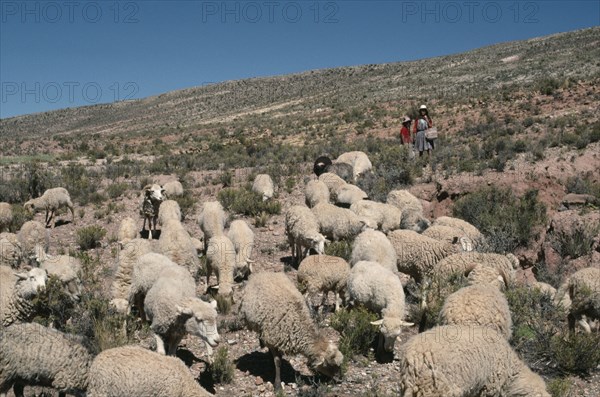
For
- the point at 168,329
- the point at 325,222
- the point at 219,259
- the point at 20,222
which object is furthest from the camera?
the point at 20,222

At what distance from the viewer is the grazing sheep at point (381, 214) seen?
12609 millimetres

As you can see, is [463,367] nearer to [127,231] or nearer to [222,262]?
[222,262]

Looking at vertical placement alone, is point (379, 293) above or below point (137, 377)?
below

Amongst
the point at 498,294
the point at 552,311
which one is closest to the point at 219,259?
the point at 498,294

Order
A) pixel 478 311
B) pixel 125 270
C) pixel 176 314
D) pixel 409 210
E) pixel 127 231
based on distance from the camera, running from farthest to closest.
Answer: pixel 409 210, pixel 127 231, pixel 125 270, pixel 176 314, pixel 478 311

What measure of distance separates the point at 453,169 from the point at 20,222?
14059 millimetres

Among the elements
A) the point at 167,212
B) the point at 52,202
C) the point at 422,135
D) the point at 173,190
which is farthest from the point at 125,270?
the point at 422,135

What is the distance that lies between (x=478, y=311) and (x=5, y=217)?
13.0 meters

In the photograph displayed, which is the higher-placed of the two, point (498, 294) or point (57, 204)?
point (57, 204)

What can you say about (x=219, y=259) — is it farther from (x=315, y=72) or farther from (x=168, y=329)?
(x=315, y=72)

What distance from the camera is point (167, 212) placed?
13.2m

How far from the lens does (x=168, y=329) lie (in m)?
6.58

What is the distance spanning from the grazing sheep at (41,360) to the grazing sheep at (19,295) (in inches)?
55.0

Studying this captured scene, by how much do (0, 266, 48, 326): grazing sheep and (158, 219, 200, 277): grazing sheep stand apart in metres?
2.72
